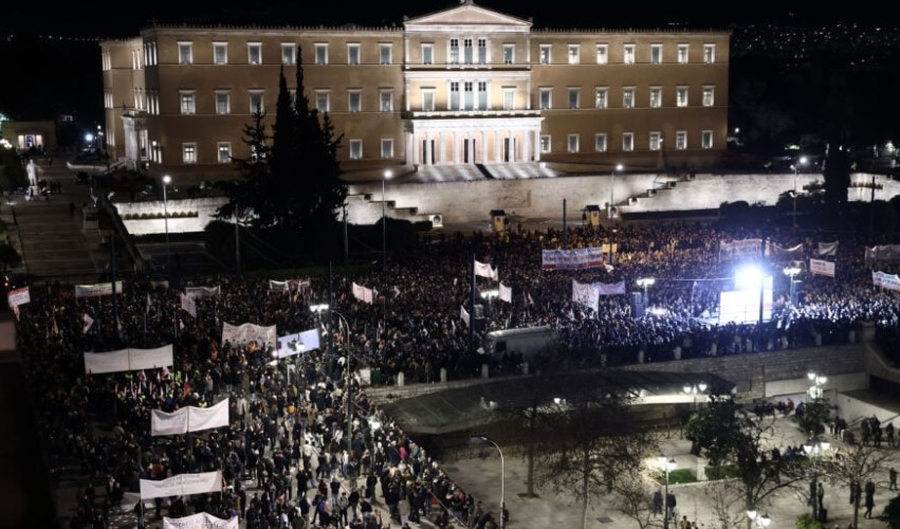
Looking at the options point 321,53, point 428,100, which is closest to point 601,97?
point 428,100

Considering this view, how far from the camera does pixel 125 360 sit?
23938mm

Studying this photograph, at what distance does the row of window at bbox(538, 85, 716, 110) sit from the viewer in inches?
2672

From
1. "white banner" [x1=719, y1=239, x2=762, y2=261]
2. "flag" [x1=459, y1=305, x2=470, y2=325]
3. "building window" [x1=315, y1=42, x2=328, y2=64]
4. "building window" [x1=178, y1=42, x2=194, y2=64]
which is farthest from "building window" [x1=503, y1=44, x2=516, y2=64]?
"flag" [x1=459, y1=305, x2=470, y2=325]

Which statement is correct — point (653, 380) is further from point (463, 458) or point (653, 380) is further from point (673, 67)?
point (673, 67)

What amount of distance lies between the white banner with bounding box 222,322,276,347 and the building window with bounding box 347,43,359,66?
38376 millimetres

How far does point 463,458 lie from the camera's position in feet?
95.5

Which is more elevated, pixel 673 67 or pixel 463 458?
pixel 673 67

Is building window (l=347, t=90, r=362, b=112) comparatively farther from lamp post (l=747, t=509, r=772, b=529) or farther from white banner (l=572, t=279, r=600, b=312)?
lamp post (l=747, t=509, r=772, b=529)

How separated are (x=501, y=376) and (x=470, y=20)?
37232 mm

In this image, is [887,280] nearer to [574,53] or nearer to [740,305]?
[740,305]

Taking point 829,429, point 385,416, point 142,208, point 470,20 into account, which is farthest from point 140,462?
point 470,20

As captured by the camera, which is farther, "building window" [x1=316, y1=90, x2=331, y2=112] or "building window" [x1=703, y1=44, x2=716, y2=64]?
"building window" [x1=703, y1=44, x2=716, y2=64]

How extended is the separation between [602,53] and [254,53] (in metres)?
22.3

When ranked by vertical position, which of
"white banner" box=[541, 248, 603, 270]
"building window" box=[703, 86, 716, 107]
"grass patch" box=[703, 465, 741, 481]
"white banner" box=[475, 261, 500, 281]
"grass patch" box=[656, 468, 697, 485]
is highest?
"building window" box=[703, 86, 716, 107]
